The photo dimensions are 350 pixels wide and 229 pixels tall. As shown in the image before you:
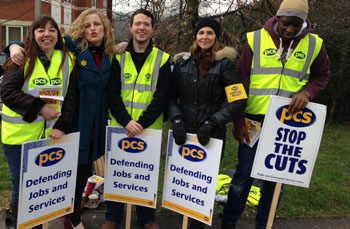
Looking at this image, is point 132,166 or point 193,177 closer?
point 193,177

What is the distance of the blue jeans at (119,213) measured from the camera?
3150mm

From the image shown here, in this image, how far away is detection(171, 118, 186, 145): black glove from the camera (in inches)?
109

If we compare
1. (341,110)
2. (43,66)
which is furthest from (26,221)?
(341,110)

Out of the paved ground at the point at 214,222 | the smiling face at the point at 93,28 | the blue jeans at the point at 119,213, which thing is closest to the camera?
the smiling face at the point at 93,28

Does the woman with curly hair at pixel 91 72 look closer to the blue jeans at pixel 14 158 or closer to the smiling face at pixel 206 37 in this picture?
the blue jeans at pixel 14 158

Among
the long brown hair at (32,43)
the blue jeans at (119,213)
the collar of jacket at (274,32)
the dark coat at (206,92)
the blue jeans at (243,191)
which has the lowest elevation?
the blue jeans at (119,213)

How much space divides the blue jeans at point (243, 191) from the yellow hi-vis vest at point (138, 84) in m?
0.99

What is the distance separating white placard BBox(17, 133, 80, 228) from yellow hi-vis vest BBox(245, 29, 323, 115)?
1613mm

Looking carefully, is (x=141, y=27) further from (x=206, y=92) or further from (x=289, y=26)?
(x=289, y=26)

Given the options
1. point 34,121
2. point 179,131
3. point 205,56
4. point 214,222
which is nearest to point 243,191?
point 214,222

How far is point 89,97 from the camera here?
2863 millimetres

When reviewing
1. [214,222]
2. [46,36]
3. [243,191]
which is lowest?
[214,222]

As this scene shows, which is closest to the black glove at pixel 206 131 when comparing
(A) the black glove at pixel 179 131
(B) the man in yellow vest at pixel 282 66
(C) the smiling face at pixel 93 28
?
(A) the black glove at pixel 179 131

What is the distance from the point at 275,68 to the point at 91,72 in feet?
5.23
